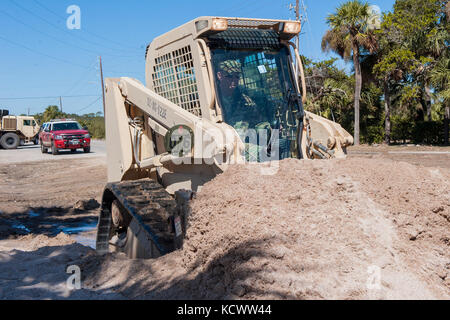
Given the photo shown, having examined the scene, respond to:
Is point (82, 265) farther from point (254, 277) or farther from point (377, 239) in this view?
point (377, 239)

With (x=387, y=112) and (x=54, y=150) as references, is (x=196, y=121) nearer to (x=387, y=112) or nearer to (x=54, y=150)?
(x=54, y=150)

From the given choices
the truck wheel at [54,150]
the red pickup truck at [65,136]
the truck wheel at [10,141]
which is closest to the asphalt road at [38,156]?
the truck wheel at [54,150]

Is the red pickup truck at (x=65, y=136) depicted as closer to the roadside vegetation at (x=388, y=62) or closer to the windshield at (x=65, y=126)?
the windshield at (x=65, y=126)

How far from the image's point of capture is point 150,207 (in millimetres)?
5227

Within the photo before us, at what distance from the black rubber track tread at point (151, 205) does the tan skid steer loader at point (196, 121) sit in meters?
0.01

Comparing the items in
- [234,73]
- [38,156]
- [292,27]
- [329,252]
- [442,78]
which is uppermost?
[442,78]

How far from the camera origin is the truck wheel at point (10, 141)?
1240 inches

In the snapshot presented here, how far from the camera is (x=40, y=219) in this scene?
9.96 m

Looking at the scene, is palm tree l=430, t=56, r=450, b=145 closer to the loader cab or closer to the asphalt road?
the asphalt road

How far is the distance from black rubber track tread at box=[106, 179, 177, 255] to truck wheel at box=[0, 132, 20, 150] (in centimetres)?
2906

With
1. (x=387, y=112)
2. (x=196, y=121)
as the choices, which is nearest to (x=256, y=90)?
(x=196, y=121)

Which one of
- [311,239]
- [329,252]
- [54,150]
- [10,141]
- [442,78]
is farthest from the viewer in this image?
[10,141]

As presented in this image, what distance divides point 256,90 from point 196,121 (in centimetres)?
120
